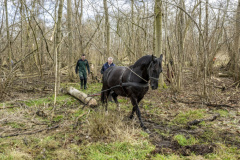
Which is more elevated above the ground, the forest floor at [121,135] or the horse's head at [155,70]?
the horse's head at [155,70]

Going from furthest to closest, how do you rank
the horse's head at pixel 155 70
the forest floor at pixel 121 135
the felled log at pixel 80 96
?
the felled log at pixel 80 96 < the horse's head at pixel 155 70 < the forest floor at pixel 121 135

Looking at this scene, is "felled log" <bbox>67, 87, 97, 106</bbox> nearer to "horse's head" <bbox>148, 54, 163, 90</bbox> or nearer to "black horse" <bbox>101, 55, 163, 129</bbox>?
"black horse" <bbox>101, 55, 163, 129</bbox>

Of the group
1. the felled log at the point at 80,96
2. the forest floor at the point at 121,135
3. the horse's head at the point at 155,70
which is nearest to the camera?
the forest floor at the point at 121,135

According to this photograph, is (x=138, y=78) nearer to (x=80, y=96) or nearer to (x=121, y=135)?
(x=121, y=135)

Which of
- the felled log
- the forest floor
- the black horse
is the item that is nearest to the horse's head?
the black horse

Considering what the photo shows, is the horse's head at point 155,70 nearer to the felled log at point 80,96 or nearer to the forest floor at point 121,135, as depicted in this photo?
the forest floor at point 121,135

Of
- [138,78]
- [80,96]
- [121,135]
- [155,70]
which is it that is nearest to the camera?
[121,135]

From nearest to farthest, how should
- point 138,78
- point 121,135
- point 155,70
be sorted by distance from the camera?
point 121,135 < point 155,70 < point 138,78

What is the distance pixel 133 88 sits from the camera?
4.82 meters

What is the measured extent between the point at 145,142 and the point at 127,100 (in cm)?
392

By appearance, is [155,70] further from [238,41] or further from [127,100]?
[238,41]

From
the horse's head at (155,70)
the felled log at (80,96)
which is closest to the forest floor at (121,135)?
the felled log at (80,96)

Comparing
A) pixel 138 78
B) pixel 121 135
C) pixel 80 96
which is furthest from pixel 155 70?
pixel 80 96

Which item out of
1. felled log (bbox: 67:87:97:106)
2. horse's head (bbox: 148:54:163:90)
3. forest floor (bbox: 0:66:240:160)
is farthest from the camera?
felled log (bbox: 67:87:97:106)
